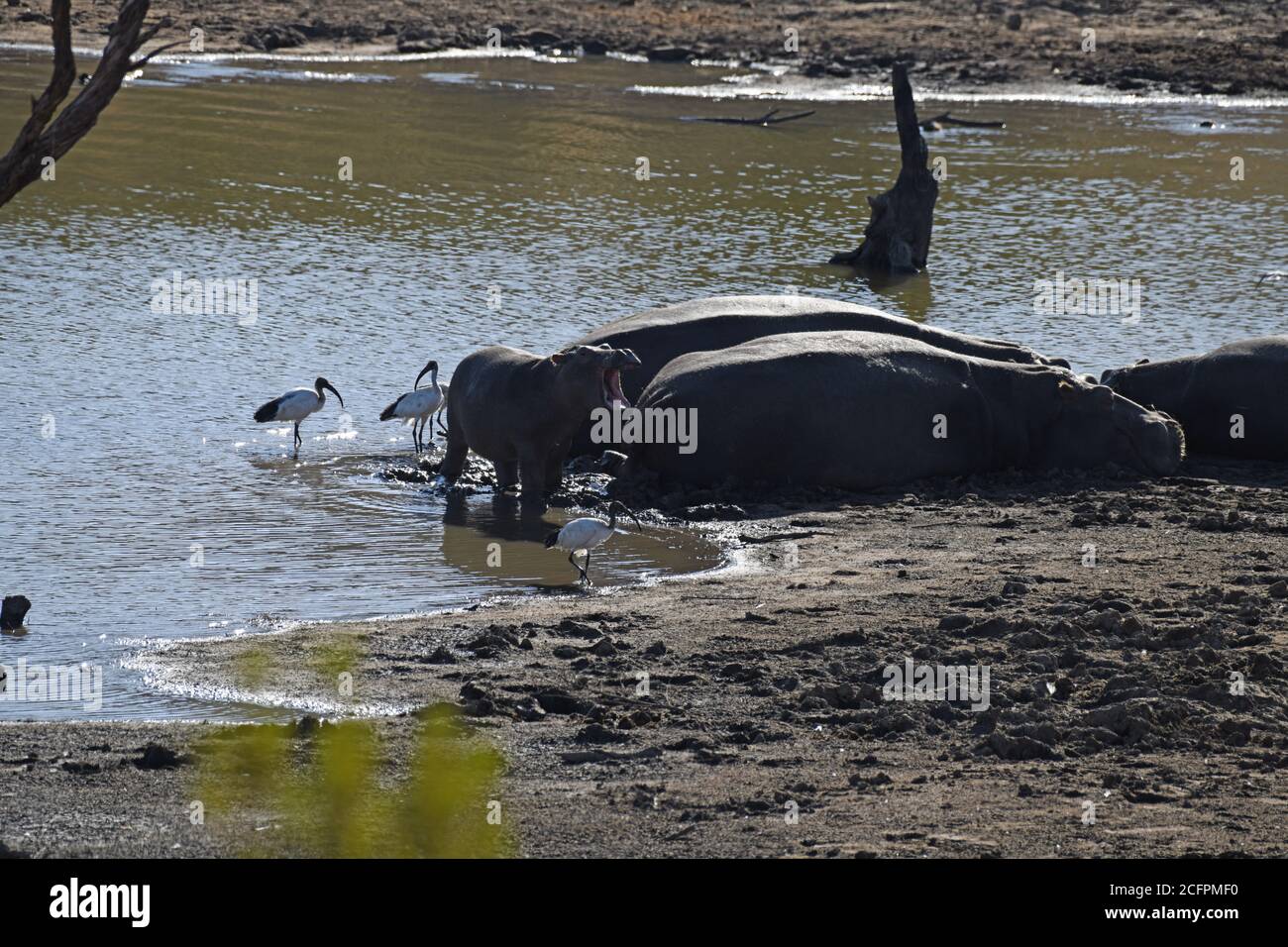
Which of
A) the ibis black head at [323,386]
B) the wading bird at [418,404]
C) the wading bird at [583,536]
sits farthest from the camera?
the ibis black head at [323,386]

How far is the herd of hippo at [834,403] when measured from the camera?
11.2m

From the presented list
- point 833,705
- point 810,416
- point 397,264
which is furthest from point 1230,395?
point 397,264

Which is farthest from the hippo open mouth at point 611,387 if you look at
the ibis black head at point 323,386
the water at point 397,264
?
the ibis black head at point 323,386

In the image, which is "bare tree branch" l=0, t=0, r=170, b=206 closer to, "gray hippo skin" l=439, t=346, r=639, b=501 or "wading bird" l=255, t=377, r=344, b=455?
"gray hippo skin" l=439, t=346, r=639, b=501

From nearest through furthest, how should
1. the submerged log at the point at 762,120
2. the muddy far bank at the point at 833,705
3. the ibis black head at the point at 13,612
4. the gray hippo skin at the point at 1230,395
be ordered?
the muddy far bank at the point at 833,705, the ibis black head at the point at 13,612, the gray hippo skin at the point at 1230,395, the submerged log at the point at 762,120

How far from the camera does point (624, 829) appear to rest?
5.70 metres

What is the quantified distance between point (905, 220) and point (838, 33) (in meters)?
20.3

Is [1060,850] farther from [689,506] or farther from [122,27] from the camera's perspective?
[689,506]

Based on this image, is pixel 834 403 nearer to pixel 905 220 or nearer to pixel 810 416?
pixel 810 416

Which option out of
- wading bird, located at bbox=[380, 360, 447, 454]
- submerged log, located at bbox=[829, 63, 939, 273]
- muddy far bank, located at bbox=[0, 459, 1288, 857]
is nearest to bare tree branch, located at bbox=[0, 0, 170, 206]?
muddy far bank, located at bbox=[0, 459, 1288, 857]

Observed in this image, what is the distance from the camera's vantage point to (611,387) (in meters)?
11.0

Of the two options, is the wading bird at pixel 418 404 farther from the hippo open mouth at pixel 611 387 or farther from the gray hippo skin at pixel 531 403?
the hippo open mouth at pixel 611 387

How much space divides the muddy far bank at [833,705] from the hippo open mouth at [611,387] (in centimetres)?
137

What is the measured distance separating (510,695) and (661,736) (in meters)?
0.76
